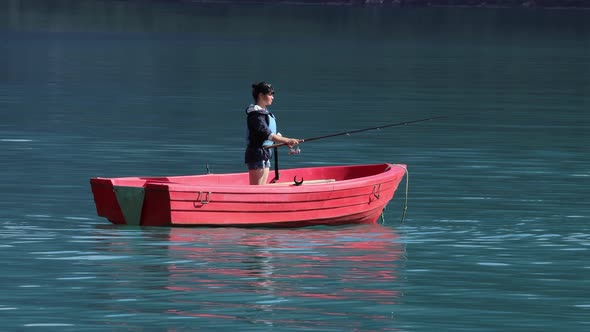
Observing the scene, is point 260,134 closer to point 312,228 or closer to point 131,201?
point 312,228

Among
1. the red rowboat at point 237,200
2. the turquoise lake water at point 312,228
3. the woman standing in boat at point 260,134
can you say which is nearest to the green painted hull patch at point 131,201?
the red rowboat at point 237,200

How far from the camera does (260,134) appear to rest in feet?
75.0

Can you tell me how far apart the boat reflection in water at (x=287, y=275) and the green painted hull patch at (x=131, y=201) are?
54 centimetres

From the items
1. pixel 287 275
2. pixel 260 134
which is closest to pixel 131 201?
pixel 260 134

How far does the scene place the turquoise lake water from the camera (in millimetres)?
17484

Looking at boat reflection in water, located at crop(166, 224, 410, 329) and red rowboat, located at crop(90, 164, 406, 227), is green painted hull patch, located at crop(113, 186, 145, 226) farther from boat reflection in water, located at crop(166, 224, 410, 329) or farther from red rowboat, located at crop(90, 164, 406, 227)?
boat reflection in water, located at crop(166, 224, 410, 329)

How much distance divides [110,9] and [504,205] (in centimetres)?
13696

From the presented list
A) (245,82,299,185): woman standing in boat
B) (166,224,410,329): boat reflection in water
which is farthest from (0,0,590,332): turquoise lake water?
(245,82,299,185): woman standing in boat

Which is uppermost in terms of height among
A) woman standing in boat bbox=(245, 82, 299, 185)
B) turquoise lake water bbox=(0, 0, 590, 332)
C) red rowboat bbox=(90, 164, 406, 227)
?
woman standing in boat bbox=(245, 82, 299, 185)

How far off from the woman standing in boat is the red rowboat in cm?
45

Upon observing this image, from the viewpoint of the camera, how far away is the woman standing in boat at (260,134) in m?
22.7

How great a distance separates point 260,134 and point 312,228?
4.98 feet

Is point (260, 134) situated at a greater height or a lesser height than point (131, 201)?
greater

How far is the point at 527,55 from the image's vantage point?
81250 mm
